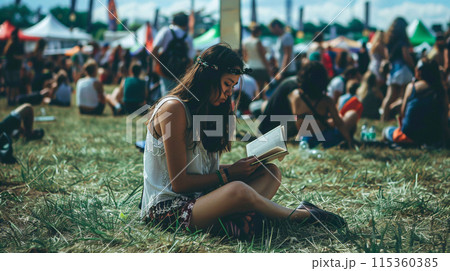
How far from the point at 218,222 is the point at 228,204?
17 cm

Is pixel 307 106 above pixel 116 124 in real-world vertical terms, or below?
above

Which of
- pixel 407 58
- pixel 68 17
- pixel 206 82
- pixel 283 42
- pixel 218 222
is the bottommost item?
pixel 218 222

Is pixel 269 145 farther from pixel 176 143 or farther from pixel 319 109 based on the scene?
pixel 319 109

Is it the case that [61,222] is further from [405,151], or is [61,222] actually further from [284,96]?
[405,151]

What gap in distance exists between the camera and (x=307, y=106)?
489 cm

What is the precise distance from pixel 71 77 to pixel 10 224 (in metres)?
16.0

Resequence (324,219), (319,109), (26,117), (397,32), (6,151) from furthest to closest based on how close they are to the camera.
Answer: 1. (397,32)
2. (26,117)
3. (319,109)
4. (6,151)
5. (324,219)

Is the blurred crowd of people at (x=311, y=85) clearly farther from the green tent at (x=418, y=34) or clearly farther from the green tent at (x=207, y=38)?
the green tent at (x=418, y=34)

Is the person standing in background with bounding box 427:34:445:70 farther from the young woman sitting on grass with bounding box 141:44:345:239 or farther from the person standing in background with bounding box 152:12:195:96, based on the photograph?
the young woman sitting on grass with bounding box 141:44:345:239

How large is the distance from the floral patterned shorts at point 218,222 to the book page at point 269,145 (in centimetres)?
36

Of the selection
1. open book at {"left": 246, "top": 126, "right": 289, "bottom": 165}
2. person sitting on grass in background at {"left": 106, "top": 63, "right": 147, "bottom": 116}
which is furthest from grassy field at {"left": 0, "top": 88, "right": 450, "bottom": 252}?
person sitting on grass in background at {"left": 106, "top": 63, "right": 147, "bottom": 116}

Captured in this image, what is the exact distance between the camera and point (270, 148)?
7.77 ft

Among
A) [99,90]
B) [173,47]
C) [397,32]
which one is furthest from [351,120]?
[99,90]
